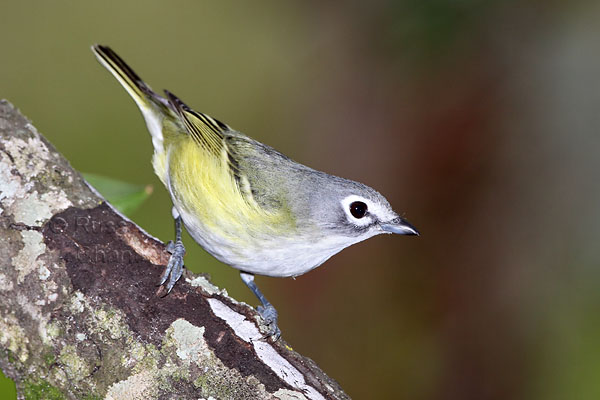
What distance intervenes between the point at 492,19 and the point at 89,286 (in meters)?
6.74

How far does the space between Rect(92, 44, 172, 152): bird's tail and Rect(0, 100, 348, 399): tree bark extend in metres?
1.23

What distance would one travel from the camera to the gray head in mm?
3180

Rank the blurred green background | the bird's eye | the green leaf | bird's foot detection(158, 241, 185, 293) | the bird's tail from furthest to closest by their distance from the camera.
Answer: the blurred green background < the bird's tail < the green leaf < the bird's eye < bird's foot detection(158, 241, 185, 293)

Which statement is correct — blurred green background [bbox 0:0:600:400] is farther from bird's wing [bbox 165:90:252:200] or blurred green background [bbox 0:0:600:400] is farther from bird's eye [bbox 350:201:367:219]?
bird's eye [bbox 350:201:367:219]

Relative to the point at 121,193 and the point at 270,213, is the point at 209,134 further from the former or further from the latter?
the point at 270,213

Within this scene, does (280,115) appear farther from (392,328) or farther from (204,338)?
(204,338)

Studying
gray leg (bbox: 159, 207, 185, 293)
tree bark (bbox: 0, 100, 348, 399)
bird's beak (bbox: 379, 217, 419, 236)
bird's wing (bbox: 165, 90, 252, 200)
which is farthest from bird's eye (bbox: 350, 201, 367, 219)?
gray leg (bbox: 159, 207, 185, 293)

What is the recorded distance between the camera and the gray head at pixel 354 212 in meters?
3.18

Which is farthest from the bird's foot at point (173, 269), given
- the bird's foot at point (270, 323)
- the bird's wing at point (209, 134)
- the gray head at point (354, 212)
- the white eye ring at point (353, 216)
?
the white eye ring at point (353, 216)

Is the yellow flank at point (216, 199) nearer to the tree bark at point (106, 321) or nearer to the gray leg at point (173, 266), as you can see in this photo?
the gray leg at point (173, 266)

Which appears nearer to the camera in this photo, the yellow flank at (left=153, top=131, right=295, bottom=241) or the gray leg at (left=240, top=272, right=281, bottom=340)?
the gray leg at (left=240, top=272, right=281, bottom=340)

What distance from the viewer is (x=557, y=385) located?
21.6ft

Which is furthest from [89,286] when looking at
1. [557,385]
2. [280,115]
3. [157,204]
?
[280,115]

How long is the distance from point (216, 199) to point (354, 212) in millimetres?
762
